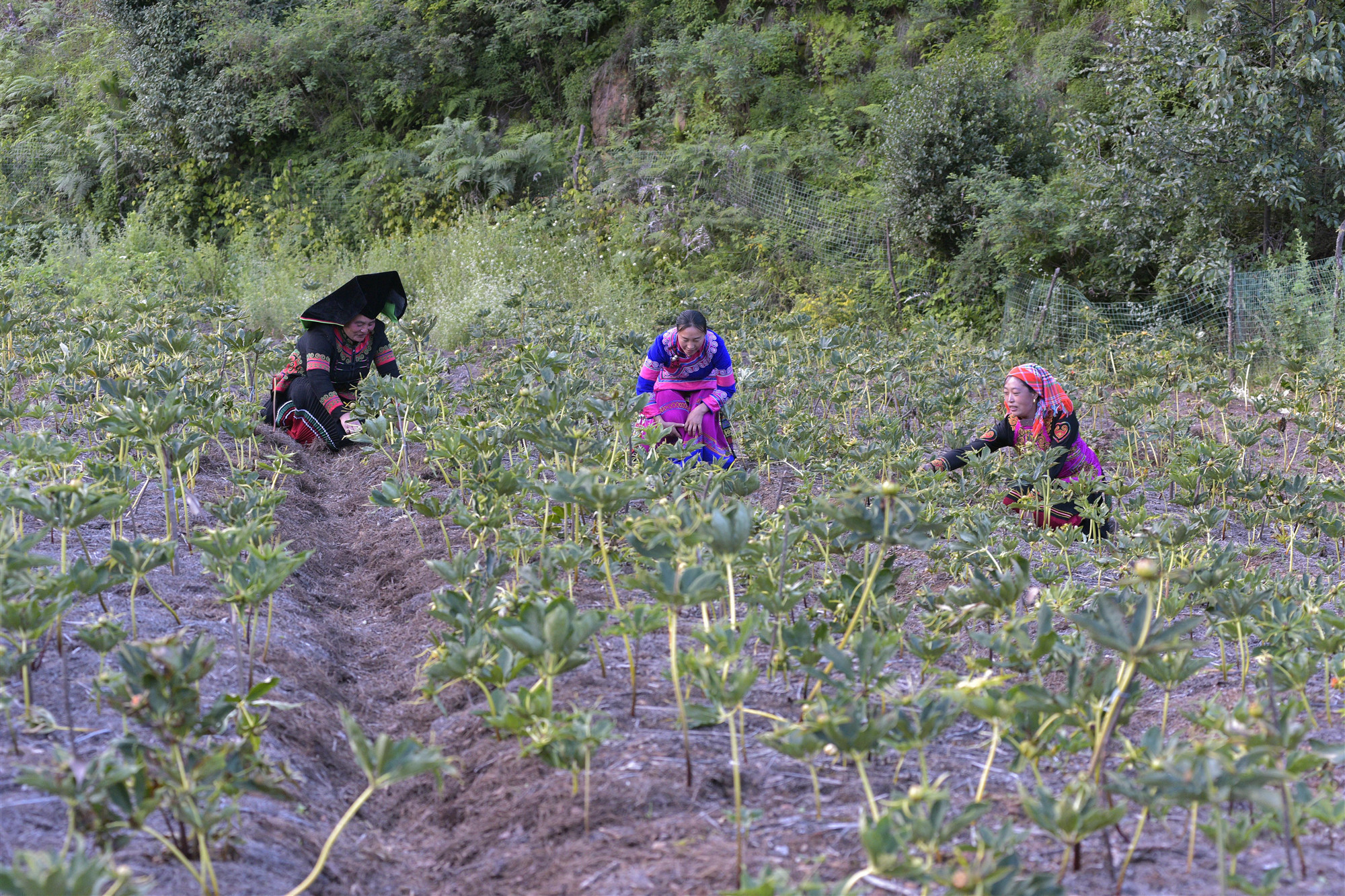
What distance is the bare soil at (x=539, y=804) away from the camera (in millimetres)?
1866

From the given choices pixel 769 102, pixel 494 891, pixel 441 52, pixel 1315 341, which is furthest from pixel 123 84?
pixel 494 891

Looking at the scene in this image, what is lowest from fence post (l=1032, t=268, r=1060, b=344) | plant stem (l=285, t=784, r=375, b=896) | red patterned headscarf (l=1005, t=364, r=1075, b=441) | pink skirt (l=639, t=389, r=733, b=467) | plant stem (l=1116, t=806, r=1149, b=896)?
fence post (l=1032, t=268, r=1060, b=344)

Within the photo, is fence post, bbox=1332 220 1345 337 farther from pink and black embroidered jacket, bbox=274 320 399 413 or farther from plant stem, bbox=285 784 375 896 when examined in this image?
plant stem, bbox=285 784 375 896

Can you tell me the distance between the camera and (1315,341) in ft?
29.9

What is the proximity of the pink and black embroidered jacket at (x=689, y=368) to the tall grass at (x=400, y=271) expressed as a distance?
413 cm

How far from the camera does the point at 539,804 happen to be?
2197 mm

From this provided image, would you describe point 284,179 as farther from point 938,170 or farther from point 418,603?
point 418,603

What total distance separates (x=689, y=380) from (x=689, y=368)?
76 mm

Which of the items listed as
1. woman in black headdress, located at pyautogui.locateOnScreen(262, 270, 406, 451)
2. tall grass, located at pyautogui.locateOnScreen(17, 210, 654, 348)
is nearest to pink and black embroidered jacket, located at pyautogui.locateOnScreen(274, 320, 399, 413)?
woman in black headdress, located at pyautogui.locateOnScreen(262, 270, 406, 451)

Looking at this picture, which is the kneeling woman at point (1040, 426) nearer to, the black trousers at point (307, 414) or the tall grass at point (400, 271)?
the black trousers at point (307, 414)

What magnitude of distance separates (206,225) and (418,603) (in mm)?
17446

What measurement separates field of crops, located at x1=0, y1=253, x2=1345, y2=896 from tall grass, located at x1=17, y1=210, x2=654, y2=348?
684 cm

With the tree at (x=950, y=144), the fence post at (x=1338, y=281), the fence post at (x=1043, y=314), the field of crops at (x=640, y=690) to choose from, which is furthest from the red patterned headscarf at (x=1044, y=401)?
the tree at (x=950, y=144)

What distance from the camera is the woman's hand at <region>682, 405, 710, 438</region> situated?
592 cm
